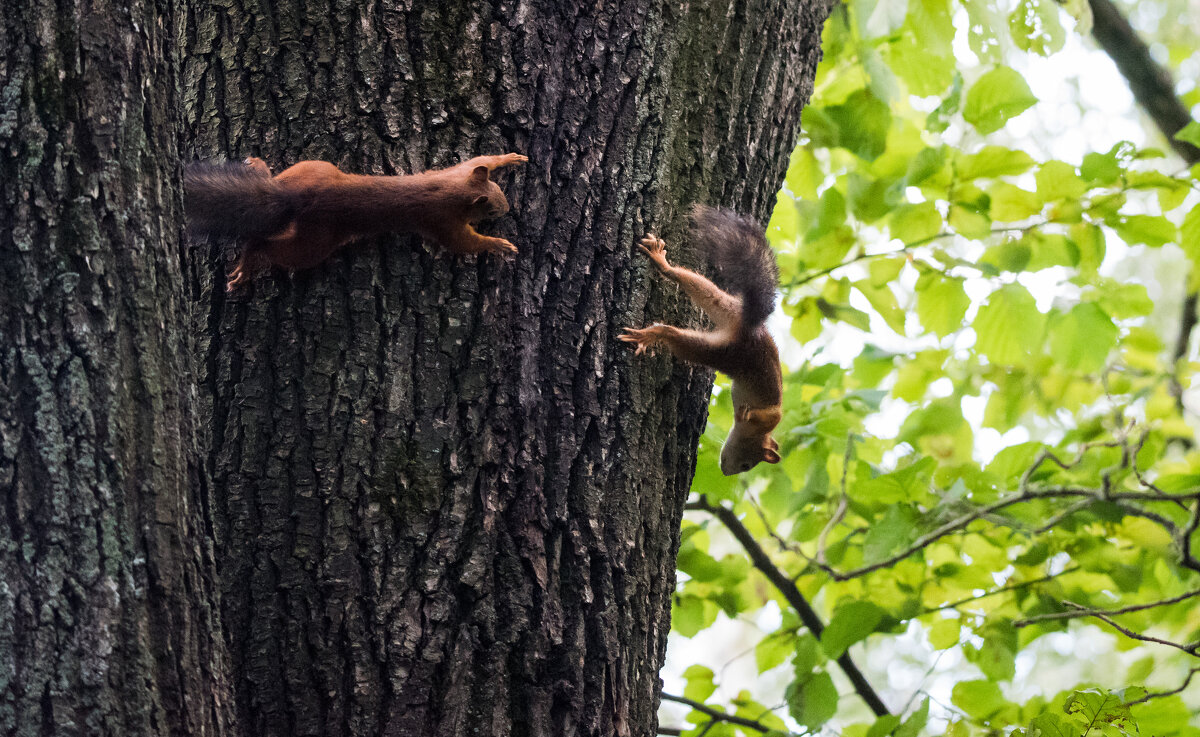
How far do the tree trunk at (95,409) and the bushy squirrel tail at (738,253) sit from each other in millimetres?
1018

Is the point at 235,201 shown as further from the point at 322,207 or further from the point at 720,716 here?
the point at 720,716

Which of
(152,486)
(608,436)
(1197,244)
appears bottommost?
(152,486)

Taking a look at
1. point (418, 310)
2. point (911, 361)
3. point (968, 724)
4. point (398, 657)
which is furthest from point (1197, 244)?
point (398, 657)

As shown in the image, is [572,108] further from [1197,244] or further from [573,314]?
[1197,244]

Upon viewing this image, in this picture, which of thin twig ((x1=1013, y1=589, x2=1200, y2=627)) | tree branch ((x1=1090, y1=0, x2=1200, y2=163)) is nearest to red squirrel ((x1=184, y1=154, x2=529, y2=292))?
thin twig ((x1=1013, y1=589, x2=1200, y2=627))

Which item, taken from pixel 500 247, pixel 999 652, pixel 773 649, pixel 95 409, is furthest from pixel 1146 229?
pixel 95 409

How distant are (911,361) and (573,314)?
2.56 metres

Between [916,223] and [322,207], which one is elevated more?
[916,223]

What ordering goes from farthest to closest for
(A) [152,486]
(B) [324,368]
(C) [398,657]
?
1. (B) [324,368]
2. (C) [398,657]
3. (A) [152,486]

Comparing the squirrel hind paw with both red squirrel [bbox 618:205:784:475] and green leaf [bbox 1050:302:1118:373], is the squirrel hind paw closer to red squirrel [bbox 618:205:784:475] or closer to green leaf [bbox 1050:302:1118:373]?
red squirrel [bbox 618:205:784:475]

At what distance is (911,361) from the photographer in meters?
3.85

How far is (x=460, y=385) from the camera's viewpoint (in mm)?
1562

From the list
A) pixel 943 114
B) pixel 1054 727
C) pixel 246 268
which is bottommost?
pixel 1054 727

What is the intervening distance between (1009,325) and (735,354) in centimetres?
119
